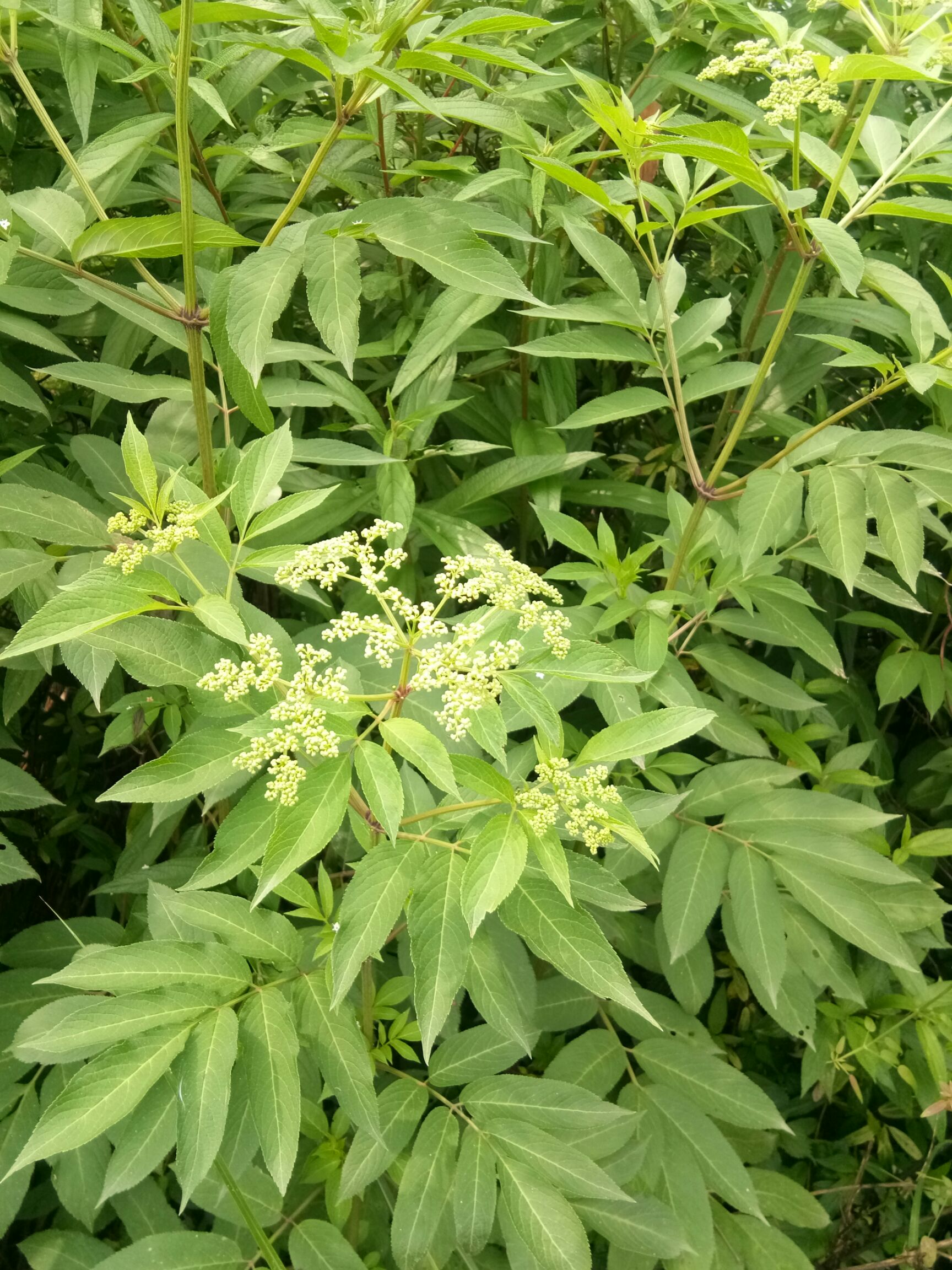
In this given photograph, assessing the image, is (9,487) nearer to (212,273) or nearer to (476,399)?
(212,273)

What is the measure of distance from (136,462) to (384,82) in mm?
428

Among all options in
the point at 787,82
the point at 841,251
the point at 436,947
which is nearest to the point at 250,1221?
the point at 436,947

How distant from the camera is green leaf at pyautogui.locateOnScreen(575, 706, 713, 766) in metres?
0.82

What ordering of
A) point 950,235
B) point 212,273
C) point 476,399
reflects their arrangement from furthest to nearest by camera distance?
point 950,235, point 476,399, point 212,273

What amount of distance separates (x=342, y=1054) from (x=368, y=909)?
231 millimetres

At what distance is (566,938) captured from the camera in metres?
0.83

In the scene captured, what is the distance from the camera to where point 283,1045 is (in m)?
0.91

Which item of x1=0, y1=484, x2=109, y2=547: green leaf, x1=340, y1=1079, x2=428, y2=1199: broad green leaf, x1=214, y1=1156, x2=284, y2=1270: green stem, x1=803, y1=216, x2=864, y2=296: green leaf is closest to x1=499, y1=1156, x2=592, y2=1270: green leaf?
x1=340, y1=1079, x2=428, y2=1199: broad green leaf

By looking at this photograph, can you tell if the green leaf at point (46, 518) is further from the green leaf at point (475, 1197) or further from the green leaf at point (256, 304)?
the green leaf at point (475, 1197)

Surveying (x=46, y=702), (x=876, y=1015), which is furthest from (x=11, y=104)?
(x=876, y=1015)

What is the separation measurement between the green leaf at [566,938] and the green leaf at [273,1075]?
0.84ft

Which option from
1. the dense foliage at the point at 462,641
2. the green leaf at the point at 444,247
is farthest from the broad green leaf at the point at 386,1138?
the green leaf at the point at 444,247

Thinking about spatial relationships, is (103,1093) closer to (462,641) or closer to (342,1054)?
(342,1054)

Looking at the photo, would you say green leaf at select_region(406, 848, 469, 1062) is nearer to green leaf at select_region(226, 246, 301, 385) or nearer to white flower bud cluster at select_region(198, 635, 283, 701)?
white flower bud cluster at select_region(198, 635, 283, 701)
